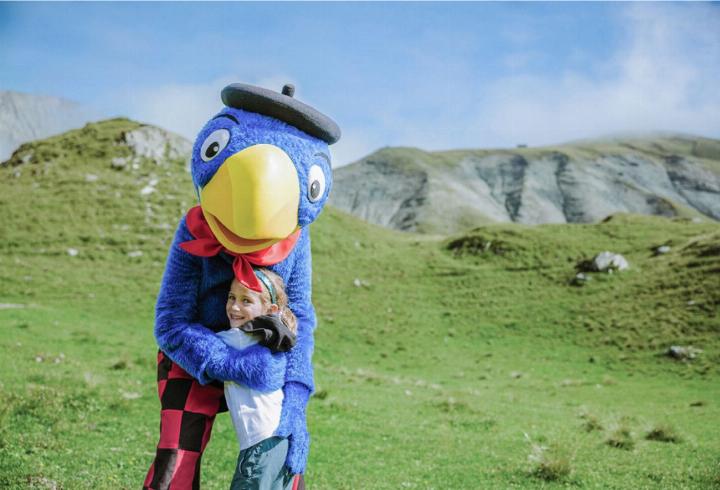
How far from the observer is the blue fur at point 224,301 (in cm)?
337

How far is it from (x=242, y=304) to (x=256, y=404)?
588 mm

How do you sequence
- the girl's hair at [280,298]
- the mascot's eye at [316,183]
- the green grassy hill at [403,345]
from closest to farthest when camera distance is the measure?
the girl's hair at [280,298] < the mascot's eye at [316,183] < the green grassy hill at [403,345]

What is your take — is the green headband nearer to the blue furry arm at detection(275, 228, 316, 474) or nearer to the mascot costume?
the mascot costume

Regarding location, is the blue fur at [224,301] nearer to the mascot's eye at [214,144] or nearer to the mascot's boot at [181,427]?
the mascot's eye at [214,144]

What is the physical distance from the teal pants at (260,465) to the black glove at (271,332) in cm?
53

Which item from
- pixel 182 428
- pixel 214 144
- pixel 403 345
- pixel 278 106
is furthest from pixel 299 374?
pixel 403 345

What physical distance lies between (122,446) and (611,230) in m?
40.5

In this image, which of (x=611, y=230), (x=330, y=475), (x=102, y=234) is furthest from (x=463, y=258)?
(x=330, y=475)

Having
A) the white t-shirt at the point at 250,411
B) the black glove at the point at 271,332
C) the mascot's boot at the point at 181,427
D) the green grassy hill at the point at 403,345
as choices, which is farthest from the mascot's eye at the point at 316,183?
the green grassy hill at the point at 403,345

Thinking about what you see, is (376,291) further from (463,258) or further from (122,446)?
(122,446)

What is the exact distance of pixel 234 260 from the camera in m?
3.60

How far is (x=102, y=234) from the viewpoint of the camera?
35312 mm

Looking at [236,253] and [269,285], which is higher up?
[236,253]

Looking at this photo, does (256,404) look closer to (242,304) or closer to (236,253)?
(242,304)
